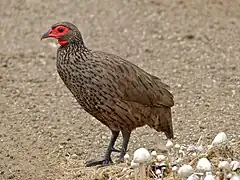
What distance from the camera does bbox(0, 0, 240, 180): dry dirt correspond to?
7.38m

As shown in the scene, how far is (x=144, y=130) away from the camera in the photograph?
783 cm

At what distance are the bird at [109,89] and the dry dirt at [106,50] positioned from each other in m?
0.47

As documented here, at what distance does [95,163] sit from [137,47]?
3.76 m

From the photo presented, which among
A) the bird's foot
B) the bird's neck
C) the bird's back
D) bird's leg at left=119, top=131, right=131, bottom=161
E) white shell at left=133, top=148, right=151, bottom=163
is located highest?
the bird's neck

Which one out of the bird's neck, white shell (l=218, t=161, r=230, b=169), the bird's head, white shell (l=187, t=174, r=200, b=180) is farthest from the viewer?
the bird's head

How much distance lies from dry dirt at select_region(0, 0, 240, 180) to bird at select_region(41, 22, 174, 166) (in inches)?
18.7

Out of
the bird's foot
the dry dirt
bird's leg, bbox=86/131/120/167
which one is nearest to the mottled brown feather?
bird's leg, bbox=86/131/120/167

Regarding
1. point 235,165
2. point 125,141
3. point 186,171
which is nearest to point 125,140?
point 125,141

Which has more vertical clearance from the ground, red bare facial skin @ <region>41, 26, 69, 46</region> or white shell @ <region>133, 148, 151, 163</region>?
red bare facial skin @ <region>41, 26, 69, 46</region>

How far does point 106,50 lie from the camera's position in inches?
406

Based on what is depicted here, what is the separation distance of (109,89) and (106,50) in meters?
3.83

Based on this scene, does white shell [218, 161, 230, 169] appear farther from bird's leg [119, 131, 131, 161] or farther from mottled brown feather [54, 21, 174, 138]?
bird's leg [119, 131, 131, 161]

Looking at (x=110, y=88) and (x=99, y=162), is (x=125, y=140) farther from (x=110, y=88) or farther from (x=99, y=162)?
(x=110, y=88)

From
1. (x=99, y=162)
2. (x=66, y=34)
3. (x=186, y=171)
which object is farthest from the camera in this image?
(x=99, y=162)
